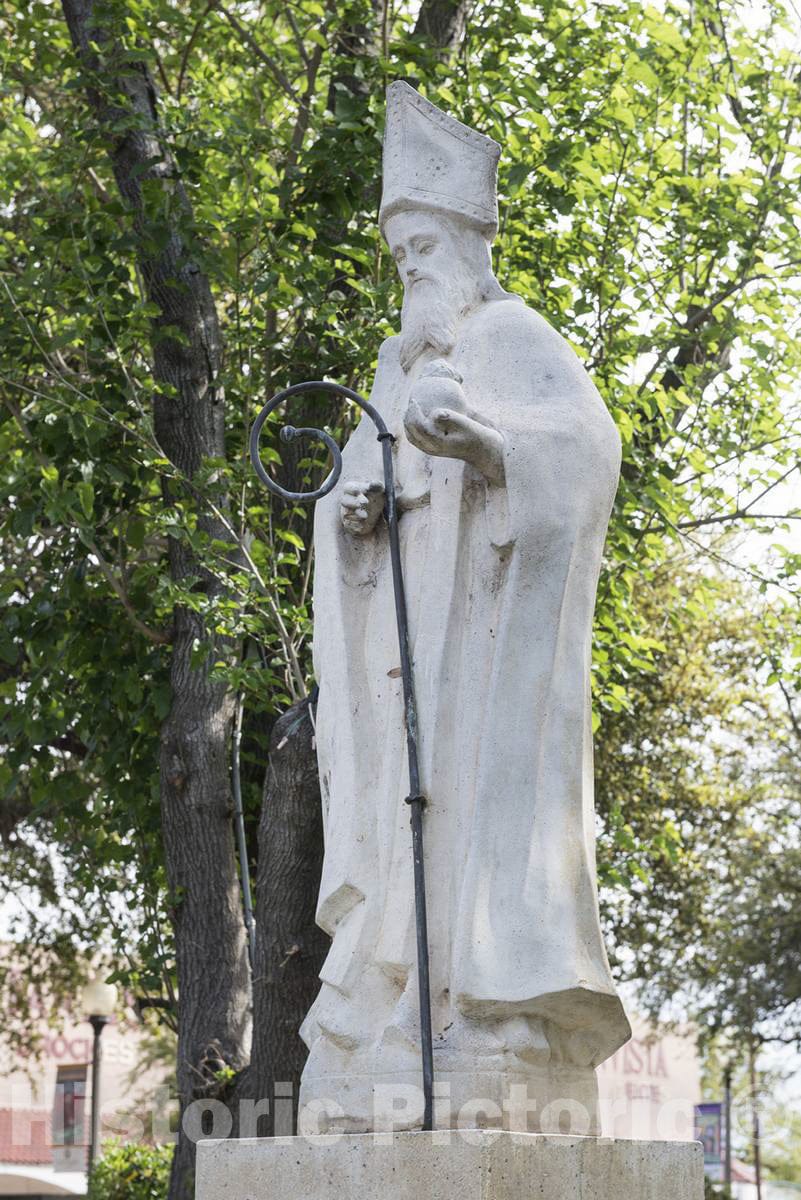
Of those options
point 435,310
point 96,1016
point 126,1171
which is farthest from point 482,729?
point 96,1016

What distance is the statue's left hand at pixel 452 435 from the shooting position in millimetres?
4516

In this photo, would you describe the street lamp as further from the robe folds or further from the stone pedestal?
the stone pedestal

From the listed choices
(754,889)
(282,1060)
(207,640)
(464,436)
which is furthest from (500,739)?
(754,889)

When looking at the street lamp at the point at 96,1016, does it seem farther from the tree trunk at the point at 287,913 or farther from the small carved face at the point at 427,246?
the small carved face at the point at 427,246

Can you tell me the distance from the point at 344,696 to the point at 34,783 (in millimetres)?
6265

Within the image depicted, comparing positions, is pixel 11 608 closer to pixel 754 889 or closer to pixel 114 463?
pixel 114 463

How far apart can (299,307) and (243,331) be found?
1.99ft

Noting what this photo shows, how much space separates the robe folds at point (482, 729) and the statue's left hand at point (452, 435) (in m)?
0.06

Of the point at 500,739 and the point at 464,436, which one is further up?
the point at 464,436

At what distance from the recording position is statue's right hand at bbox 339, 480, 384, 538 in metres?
5.00

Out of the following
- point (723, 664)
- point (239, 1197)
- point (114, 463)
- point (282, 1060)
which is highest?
point (723, 664)

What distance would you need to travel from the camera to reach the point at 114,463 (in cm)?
983

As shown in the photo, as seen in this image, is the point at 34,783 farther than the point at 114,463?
Yes

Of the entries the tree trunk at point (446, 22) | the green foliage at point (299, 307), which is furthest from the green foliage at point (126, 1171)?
the tree trunk at point (446, 22)
